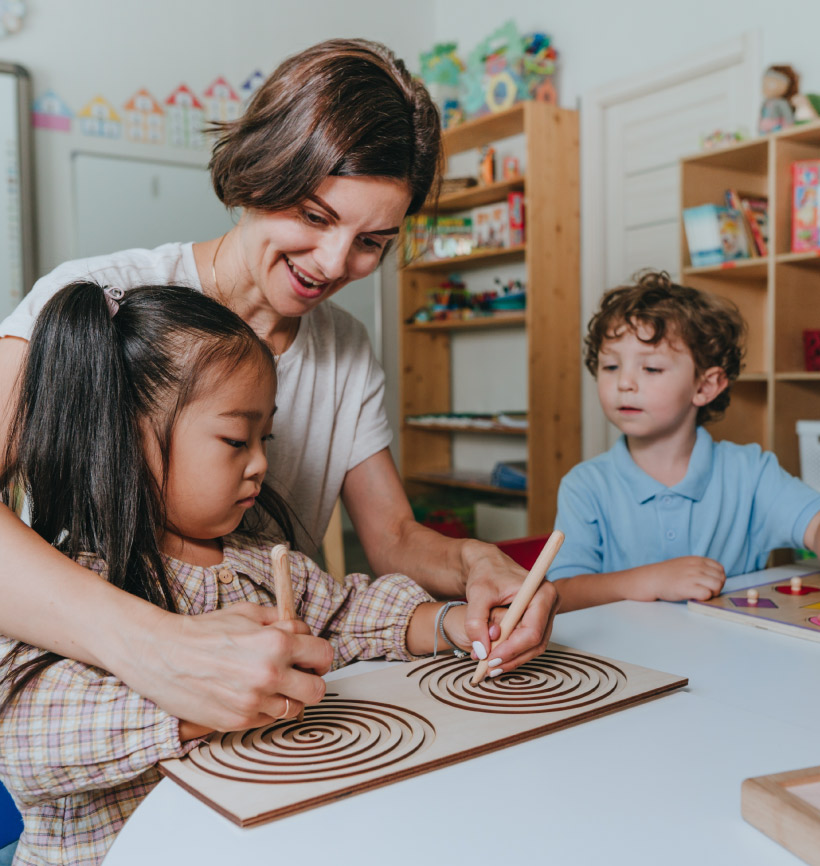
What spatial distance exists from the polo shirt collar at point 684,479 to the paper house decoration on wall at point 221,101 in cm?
294

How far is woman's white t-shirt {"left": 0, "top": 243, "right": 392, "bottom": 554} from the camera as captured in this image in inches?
51.1

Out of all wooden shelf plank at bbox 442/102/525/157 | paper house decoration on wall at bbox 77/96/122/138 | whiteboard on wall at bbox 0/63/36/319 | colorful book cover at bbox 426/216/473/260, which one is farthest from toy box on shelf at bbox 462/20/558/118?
whiteboard on wall at bbox 0/63/36/319

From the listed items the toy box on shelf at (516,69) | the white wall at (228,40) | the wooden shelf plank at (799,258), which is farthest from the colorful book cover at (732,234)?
the toy box on shelf at (516,69)

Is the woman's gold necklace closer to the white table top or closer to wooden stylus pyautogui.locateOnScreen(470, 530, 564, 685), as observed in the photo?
wooden stylus pyautogui.locateOnScreen(470, 530, 564, 685)

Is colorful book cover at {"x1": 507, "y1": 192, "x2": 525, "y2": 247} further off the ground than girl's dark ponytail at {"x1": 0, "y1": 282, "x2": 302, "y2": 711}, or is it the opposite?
colorful book cover at {"x1": 507, "y1": 192, "x2": 525, "y2": 247}

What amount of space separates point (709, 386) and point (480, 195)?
7.97 ft

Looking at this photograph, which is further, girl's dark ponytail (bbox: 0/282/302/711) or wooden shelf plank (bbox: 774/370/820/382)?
wooden shelf plank (bbox: 774/370/820/382)

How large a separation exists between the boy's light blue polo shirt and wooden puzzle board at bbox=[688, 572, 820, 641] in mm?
279

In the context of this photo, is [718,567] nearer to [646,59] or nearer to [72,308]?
[72,308]

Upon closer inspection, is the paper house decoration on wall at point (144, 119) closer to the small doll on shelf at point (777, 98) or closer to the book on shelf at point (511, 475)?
the book on shelf at point (511, 475)

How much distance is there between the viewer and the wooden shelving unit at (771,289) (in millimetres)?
2533

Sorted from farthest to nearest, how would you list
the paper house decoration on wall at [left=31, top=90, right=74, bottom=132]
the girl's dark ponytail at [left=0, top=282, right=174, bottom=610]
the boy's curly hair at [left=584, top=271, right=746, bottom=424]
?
the paper house decoration on wall at [left=31, top=90, right=74, bottom=132]
the boy's curly hair at [left=584, top=271, right=746, bottom=424]
the girl's dark ponytail at [left=0, top=282, right=174, bottom=610]

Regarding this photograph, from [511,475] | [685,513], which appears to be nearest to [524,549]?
[685,513]

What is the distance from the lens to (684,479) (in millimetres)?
1491
